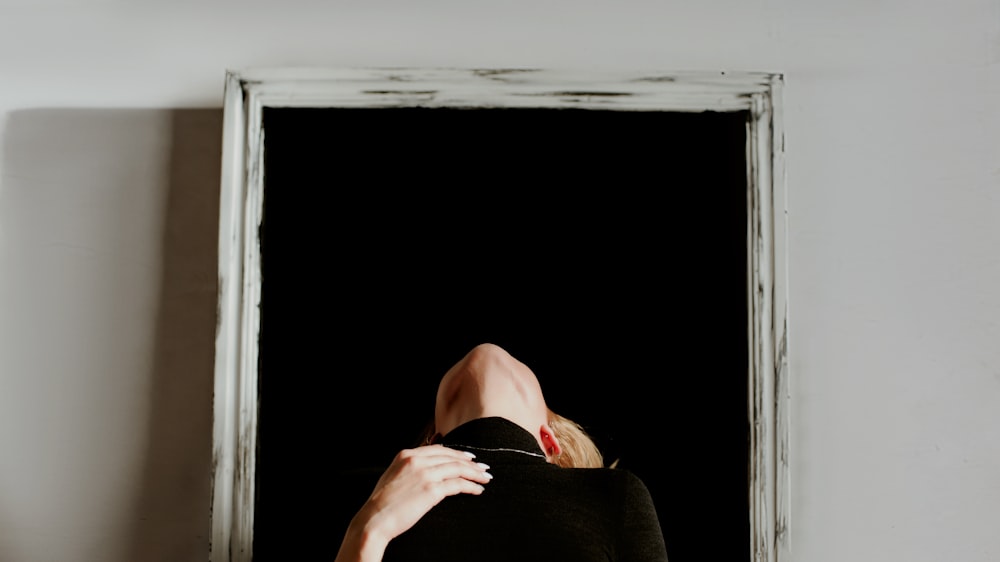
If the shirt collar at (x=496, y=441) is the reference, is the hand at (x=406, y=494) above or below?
below

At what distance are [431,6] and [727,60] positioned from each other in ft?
1.82

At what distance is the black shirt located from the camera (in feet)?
3.28

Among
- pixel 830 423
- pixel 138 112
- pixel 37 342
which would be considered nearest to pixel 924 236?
pixel 830 423

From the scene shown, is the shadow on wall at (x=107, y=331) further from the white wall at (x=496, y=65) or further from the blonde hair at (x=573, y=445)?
the blonde hair at (x=573, y=445)

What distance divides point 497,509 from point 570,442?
0.89ft

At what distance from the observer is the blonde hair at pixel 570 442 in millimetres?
1260

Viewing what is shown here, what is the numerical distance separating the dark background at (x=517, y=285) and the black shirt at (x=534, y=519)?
0.20 meters

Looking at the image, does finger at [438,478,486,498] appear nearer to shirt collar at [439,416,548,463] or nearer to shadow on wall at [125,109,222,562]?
shirt collar at [439,416,548,463]

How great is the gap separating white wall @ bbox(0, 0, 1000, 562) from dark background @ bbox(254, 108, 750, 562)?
0.42 ft

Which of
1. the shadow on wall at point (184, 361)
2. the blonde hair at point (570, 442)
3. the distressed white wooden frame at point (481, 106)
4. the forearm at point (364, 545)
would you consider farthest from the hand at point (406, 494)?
the shadow on wall at point (184, 361)

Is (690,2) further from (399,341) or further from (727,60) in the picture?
(399,341)

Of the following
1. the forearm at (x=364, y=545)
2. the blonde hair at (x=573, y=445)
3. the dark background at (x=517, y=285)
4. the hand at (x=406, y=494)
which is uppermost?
the dark background at (x=517, y=285)

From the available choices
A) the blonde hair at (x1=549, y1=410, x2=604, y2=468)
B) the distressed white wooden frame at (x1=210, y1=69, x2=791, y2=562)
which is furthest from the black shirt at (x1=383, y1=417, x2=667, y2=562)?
the distressed white wooden frame at (x1=210, y1=69, x2=791, y2=562)

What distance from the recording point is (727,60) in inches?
54.2
